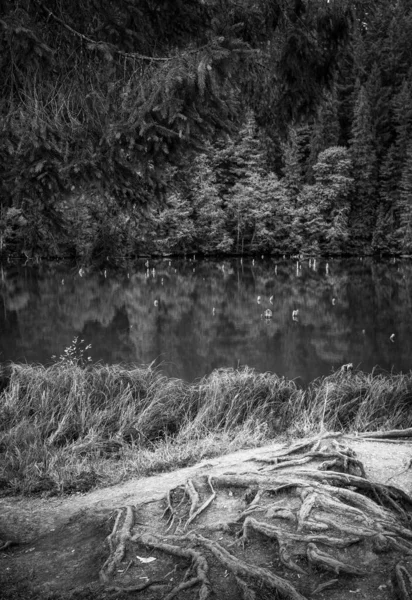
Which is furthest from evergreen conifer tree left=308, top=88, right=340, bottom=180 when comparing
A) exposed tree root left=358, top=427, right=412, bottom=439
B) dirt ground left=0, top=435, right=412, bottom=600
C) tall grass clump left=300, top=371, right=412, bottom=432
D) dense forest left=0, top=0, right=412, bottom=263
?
dirt ground left=0, top=435, right=412, bottom=600

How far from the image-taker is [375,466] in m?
5.73

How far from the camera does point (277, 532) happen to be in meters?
4.20

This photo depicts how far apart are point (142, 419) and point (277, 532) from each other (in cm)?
404

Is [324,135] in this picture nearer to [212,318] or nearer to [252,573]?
[212,318]

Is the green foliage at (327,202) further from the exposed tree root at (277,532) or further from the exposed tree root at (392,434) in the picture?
the exposed tree root at (277,532)

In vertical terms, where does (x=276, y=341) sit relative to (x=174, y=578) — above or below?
below

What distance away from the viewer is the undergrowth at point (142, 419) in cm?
625

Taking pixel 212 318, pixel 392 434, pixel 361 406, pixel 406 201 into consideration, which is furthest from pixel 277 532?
pixel 406 201

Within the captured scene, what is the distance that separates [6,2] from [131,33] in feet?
3.28

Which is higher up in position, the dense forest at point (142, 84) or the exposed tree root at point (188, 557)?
the dense forest at point (142, 84)

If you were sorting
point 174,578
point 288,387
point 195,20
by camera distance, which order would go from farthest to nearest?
1. point 288,387
2. point 195,20
3. point 174,578

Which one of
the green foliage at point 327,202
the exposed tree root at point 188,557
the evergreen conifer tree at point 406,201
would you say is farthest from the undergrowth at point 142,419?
the green foliage at point 327,202

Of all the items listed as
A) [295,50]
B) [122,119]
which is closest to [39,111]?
[122,119]

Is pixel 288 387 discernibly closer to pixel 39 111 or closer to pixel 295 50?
pixel 295 50
